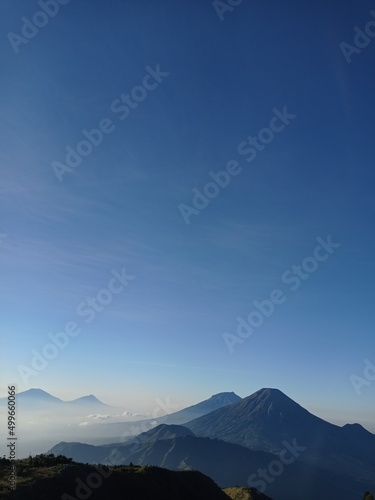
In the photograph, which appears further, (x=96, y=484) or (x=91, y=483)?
(x=96, y=484)

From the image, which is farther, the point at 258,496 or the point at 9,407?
the point at 258,496

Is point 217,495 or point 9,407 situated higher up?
point 9,407

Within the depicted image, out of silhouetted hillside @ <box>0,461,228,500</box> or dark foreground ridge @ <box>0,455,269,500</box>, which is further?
dark foreground ridge @ <box>0,455,269,500</box>

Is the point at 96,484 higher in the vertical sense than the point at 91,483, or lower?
lower

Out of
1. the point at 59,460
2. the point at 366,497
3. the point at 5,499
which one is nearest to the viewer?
the point at 5,499

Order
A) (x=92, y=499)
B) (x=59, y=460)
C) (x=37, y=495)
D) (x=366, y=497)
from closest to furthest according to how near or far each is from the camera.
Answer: (x=37, y=495), (x=92, y=499), (x=59, y=460), (x=366, y=497)

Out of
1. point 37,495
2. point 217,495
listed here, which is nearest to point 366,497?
point 217,495

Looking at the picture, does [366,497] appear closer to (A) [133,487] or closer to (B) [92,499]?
(A) [133,487]

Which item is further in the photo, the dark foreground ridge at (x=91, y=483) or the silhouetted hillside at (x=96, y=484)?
the dark foreground ridge at (x=91, y=483)
